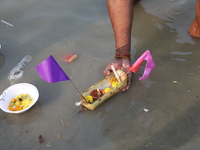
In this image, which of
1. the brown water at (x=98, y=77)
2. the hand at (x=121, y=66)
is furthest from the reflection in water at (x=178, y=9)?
the hand at (x=121, y=66)

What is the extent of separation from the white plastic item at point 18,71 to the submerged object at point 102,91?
888 mm

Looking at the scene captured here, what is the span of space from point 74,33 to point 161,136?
186 centimetres

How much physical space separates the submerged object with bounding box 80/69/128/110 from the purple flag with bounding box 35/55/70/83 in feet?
1.16

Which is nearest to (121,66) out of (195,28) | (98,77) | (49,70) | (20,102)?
(98,77)

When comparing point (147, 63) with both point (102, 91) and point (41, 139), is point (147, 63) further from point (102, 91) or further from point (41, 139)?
point (41, 139)

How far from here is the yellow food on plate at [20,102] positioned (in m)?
2.30

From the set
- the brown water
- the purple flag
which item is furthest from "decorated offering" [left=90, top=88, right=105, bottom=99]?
the purple flag

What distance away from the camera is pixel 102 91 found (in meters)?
2.35

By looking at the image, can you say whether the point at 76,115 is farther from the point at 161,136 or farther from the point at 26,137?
the point at 161,136

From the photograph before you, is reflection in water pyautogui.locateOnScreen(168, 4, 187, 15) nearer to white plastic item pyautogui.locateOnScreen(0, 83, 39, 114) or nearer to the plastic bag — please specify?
the plastic bag

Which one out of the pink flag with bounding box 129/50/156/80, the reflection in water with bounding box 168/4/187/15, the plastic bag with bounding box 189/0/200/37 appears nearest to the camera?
the pink flag with bounding box 129/50/156/80

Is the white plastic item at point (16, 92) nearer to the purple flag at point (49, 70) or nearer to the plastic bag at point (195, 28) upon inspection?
the purple flag at point (49, 70)

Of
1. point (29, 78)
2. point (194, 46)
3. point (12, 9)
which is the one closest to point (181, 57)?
point (194, 46)

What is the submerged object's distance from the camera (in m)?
2.23
